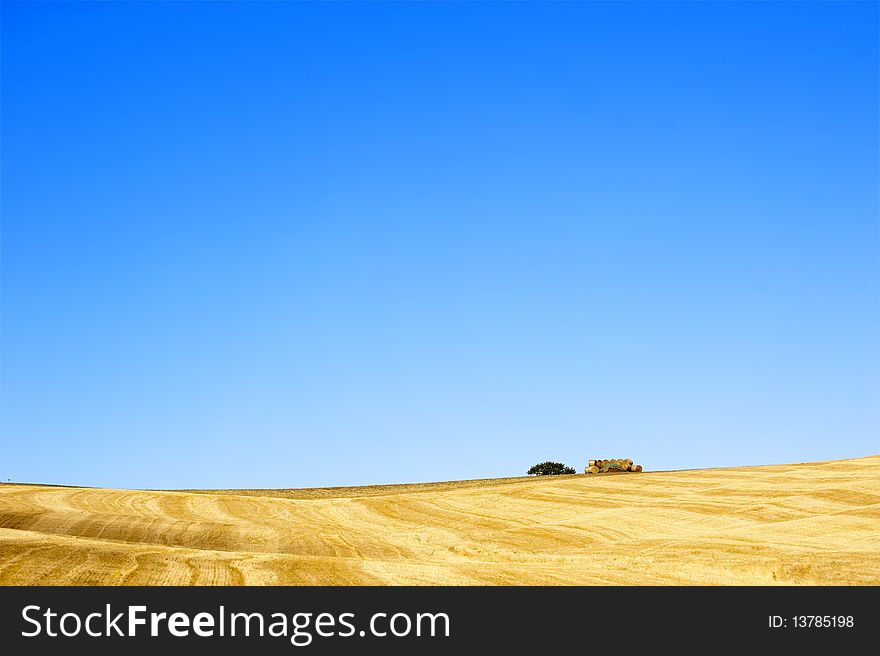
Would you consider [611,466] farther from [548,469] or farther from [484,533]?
[484,533]

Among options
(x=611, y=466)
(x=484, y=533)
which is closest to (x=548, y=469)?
(x=611, y=466)

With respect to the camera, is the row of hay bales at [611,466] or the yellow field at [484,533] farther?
the row of hay bales at [611,466]

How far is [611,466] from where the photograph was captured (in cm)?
5969

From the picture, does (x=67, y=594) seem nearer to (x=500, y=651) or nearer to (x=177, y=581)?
(x=177, y=581)

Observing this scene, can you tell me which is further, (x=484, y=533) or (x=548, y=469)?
(x=548, y=469)

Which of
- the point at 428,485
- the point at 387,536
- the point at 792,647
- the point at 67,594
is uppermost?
the point at 428,485

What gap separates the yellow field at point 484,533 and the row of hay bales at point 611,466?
15.4 feet

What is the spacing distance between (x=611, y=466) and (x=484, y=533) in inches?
1058

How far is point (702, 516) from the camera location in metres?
36.8

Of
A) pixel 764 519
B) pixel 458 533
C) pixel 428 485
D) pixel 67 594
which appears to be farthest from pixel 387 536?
pixel 428 485

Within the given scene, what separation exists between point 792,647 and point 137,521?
2739 cm

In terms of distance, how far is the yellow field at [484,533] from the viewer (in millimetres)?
22453

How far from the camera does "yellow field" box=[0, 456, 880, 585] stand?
22.5 meters

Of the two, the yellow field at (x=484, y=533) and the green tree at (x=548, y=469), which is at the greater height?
the green tree at (x=548, y=469)
